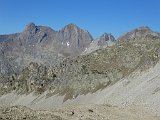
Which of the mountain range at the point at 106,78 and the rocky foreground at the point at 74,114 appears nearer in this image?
the rocky foreground at the point at 74,114

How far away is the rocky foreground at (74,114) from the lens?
49881 mm

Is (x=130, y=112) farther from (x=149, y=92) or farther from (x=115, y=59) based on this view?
(x=115, y=59)

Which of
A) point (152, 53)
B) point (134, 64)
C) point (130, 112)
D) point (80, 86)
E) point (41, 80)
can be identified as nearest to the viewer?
point (130, 112)

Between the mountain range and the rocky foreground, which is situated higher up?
the mountain range

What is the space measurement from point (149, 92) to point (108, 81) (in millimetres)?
52672

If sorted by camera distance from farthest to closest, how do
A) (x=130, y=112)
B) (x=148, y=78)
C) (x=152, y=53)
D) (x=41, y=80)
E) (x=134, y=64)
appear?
(x=41, y=80) → (x=134, y=64) → (x=152, y=53) → (x=148, y=78) → (x=130, y=112)

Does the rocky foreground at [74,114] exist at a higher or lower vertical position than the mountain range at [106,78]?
lower

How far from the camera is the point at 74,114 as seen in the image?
57750 mm

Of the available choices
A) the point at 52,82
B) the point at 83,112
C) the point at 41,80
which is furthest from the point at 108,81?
the point at 83,112

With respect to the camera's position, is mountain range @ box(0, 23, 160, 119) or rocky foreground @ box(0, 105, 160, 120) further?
mountain range @ box(0, 23, 160, 119)

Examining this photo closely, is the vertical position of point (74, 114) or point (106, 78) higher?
point (106, 78)

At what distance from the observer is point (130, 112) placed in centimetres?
7088

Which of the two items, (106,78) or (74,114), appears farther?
(106,78)

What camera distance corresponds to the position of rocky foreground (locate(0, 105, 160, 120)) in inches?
1964
